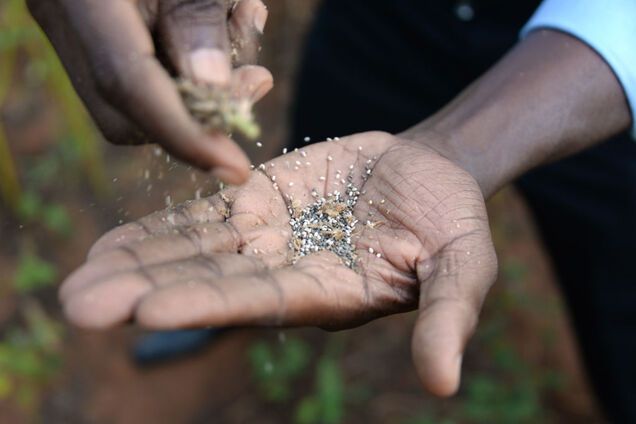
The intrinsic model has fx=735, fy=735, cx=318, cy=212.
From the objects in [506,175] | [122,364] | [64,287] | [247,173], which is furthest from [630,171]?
[122,364]

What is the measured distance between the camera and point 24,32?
2.81 m

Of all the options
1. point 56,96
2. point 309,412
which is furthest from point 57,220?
point 309,412

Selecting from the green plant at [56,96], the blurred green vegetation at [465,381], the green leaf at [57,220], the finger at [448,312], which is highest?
the finger at [448,312]

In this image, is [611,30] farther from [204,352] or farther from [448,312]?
[204,352]

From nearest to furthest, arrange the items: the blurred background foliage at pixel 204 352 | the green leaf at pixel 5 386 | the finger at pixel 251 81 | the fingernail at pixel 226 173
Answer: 1. the fingernail at pixel 226 173
2. the finger at pixel 251 81
3. the green leaf at pixel 5 386
4. the blurred background foliage at pixel 204 352

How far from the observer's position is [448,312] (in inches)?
46.1

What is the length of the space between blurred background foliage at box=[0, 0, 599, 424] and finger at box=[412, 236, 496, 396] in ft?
4.44

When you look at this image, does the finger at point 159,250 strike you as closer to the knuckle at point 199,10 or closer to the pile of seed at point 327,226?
the pile of seed at point 327,226

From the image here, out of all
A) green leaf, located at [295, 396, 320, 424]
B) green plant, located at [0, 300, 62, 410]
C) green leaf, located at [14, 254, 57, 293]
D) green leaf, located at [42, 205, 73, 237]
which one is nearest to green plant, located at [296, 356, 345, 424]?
green leaf, located at [295, 396, 320, 424]

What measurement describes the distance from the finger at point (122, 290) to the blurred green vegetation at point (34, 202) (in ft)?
5.14

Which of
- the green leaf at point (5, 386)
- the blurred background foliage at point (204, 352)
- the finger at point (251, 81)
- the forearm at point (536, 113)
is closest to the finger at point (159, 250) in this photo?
the finger at point (251, 81)

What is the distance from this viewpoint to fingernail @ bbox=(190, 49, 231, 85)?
126 cm

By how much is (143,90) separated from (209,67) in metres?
0.13

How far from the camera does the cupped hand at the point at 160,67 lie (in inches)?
47.6
